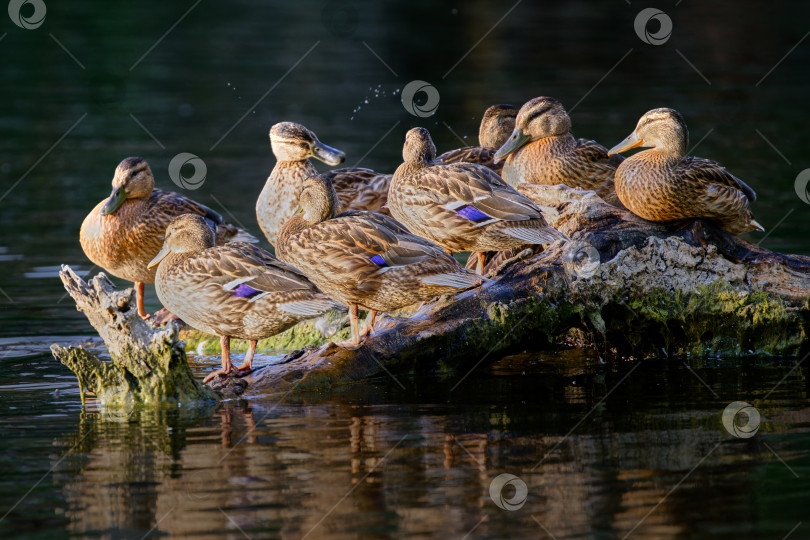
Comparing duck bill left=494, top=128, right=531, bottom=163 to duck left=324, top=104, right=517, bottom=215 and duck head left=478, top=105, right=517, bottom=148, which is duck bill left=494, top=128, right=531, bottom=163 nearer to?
duck left=324, top=104, right=517, bottom=215

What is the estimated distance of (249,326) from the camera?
306 inches

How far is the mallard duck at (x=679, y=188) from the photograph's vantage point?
872 centimetres

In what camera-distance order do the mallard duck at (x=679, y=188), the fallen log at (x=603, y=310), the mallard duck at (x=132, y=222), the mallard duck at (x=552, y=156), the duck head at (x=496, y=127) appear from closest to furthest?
the fallen log at (x=603, y=310) → the mallard duck at (x=679, y=188) → the mallard duck at (x=132, y=222) → the mallard duck at (x=552, y=156) → the duck head at (x=496, y=127)

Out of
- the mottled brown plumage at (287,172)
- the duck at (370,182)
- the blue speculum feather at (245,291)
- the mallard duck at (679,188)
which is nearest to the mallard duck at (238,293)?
Answer: the blue speculum feather at (245,291)

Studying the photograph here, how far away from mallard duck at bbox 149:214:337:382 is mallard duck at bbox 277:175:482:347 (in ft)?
0.68

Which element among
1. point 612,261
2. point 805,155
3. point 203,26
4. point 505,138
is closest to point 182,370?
point 612,261

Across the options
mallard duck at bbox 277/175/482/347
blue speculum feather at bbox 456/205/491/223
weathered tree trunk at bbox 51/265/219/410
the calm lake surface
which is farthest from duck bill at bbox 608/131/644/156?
weathered tree trunk at bbox 51/265/219/410

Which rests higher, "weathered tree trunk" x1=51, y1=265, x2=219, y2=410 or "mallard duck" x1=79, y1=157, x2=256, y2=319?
"mallard duck" x1=79, y1=157, x2=256, y2=319

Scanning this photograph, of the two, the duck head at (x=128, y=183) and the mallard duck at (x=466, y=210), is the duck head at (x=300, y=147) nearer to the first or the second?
the duck head at (x=128, y=183)

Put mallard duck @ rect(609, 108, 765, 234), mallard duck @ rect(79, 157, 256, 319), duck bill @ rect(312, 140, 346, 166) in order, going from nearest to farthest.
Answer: mallard duck @ rect(609, 108, 765, 234) < mallard duck @ rect(79, 157, 256, 319) < duck bill @ rect(312, 140, 346, 166)

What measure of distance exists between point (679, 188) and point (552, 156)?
224 centimetres

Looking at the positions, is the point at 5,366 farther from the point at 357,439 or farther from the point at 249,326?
the point at 357,439

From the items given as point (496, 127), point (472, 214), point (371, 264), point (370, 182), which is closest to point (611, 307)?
point (472, 214)

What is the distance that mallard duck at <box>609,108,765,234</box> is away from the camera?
8719 millimetres
